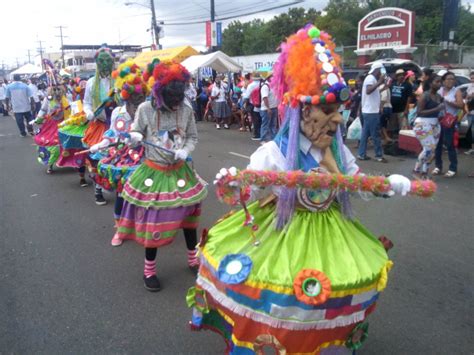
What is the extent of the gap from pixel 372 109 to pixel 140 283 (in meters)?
6.21

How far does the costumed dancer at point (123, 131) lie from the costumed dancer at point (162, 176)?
75 cm

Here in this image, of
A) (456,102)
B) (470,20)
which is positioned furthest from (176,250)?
(470,20)

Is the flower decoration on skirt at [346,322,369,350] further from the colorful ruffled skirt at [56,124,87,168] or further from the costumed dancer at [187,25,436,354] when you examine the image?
the colorful ruffled skirt at [56,124,87,168]

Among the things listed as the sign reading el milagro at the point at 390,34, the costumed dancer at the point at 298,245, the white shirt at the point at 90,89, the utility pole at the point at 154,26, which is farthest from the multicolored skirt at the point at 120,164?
the utility pole at the point at 154,26

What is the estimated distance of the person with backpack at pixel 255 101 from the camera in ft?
37.7

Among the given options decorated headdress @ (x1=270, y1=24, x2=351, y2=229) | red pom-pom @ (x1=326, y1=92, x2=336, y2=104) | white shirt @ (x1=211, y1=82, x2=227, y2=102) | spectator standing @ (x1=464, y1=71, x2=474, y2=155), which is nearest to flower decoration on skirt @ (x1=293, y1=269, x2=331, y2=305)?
decorated headdress @ (x1=270, y1=24, x2=351, y2=229)

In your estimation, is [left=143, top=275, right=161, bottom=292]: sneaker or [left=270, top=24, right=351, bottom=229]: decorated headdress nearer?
[left=270, top=24, right=351, bottom=229]: decorated headdress

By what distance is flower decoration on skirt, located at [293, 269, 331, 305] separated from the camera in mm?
2012

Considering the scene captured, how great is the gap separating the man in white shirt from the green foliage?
27899mm

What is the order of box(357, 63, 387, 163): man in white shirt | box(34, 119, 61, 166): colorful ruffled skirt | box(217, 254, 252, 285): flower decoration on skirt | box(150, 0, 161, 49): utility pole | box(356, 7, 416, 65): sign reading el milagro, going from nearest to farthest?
box(217, 254, 252, 285): flower decoration on skirt
box(34, 119, 61, 166): colorful ruffled skirt
box(357, 63, 387, 163): man in white shirt
box(356, 7, 416, 65): sign reading el milagro
box(150, 0, 161, 49): utility pole

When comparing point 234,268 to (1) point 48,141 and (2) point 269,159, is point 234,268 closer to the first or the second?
(2) point 269,159

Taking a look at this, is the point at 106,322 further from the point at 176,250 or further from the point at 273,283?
the point at 273,283

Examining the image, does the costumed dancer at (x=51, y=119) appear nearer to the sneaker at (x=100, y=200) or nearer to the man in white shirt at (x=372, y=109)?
the sneaker at (x=100, y=200)

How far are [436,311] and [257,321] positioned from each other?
1.95m
